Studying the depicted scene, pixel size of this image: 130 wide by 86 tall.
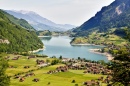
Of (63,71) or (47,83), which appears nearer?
(47,83)

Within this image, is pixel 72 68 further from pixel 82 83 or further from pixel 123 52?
pixel 123 52

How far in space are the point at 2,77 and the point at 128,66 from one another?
37.5 meters

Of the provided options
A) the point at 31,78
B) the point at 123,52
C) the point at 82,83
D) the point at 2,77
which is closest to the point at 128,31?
the point at 123,52

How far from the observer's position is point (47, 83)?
320ft

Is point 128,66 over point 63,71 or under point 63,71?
over

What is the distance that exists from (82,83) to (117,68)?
249 ft

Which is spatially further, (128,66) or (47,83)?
(47,83)

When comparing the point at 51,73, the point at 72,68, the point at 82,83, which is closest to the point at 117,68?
the point at 82,83

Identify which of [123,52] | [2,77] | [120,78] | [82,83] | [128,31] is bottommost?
[82,83]

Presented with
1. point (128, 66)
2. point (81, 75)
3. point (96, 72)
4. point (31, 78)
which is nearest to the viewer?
point (128, 66)

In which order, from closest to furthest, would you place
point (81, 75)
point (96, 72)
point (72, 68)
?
point (81, 75), point (96, 72), point (72, 68)

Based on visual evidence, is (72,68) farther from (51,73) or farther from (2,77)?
(2,77)

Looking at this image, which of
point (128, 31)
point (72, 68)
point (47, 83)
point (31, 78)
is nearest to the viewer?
point (128, 31)

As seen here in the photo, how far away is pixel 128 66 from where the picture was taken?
2266 cm
